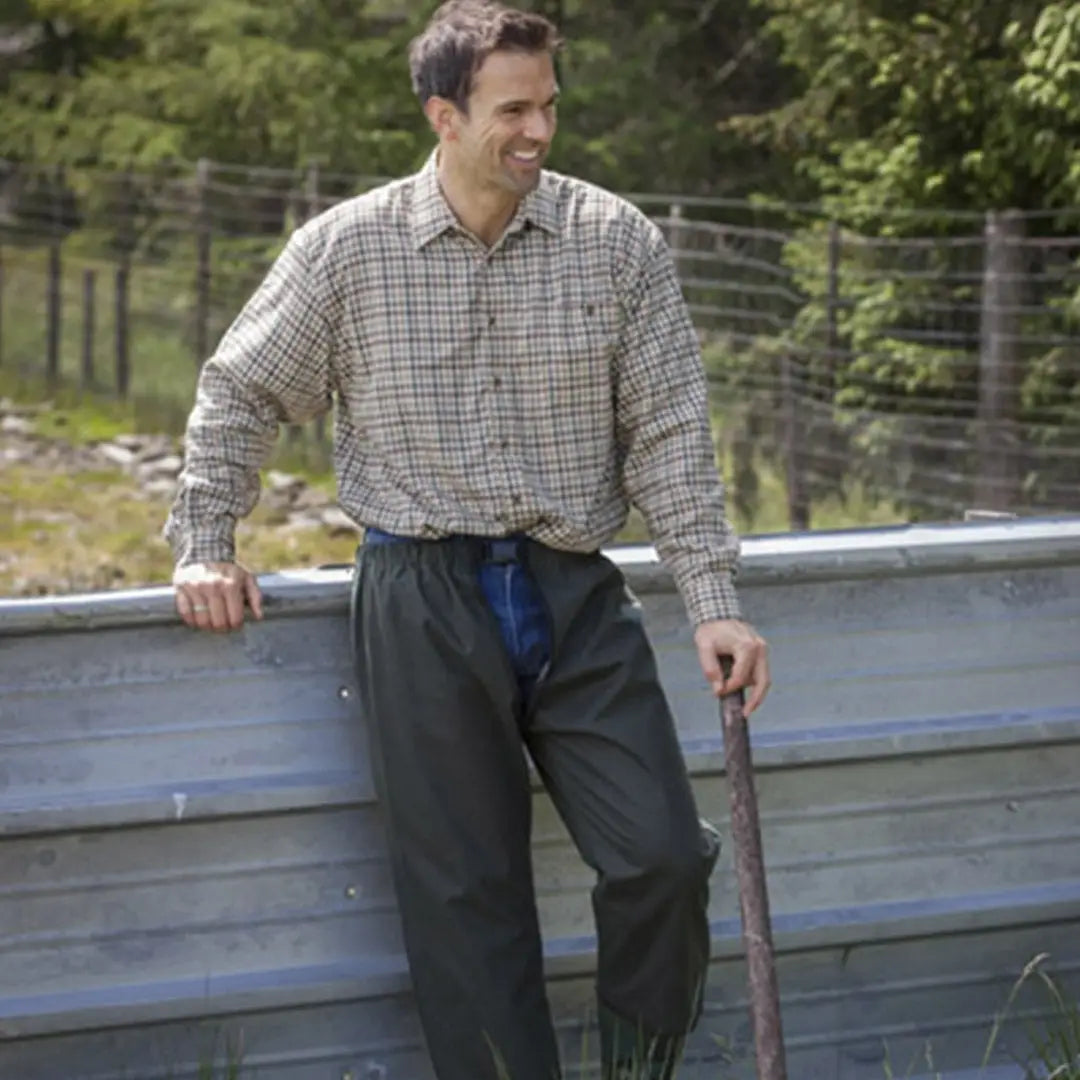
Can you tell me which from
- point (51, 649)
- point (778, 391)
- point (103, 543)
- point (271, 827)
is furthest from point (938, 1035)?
point (778, 391)

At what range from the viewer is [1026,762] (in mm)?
4340

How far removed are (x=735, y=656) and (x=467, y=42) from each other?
0.85 meters

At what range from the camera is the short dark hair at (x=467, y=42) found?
12.8ft

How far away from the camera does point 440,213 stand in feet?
13.2

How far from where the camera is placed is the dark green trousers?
3.93 metres

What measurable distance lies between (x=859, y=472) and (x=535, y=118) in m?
8.86

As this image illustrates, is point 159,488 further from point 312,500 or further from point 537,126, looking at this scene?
point 537,126

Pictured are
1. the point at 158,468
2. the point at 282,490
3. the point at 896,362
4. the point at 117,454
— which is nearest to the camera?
the point at 896,362

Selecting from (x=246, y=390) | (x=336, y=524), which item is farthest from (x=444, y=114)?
(x=336, y=524)

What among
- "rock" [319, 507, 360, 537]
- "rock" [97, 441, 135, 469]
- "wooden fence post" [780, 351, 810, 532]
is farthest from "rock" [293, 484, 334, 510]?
"wooden fence post" [780, 351, 810, 532]

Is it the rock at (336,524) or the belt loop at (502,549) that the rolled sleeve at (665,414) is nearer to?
the belt loop at (502,549)

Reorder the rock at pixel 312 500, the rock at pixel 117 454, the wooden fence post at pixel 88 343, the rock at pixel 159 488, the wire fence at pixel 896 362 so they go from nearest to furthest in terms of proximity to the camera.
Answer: the wire fence at pixel 896 362 → the rock at pixel 312 500 → the rock at pixel 159 488 → the rock at pixel 117 454 → the wooden fence post at pixel 88 343

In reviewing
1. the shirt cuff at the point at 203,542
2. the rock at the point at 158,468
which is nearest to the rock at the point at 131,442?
the rock at the point at 158,468

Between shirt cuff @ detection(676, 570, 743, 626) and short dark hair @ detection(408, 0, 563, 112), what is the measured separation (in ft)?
2.21
